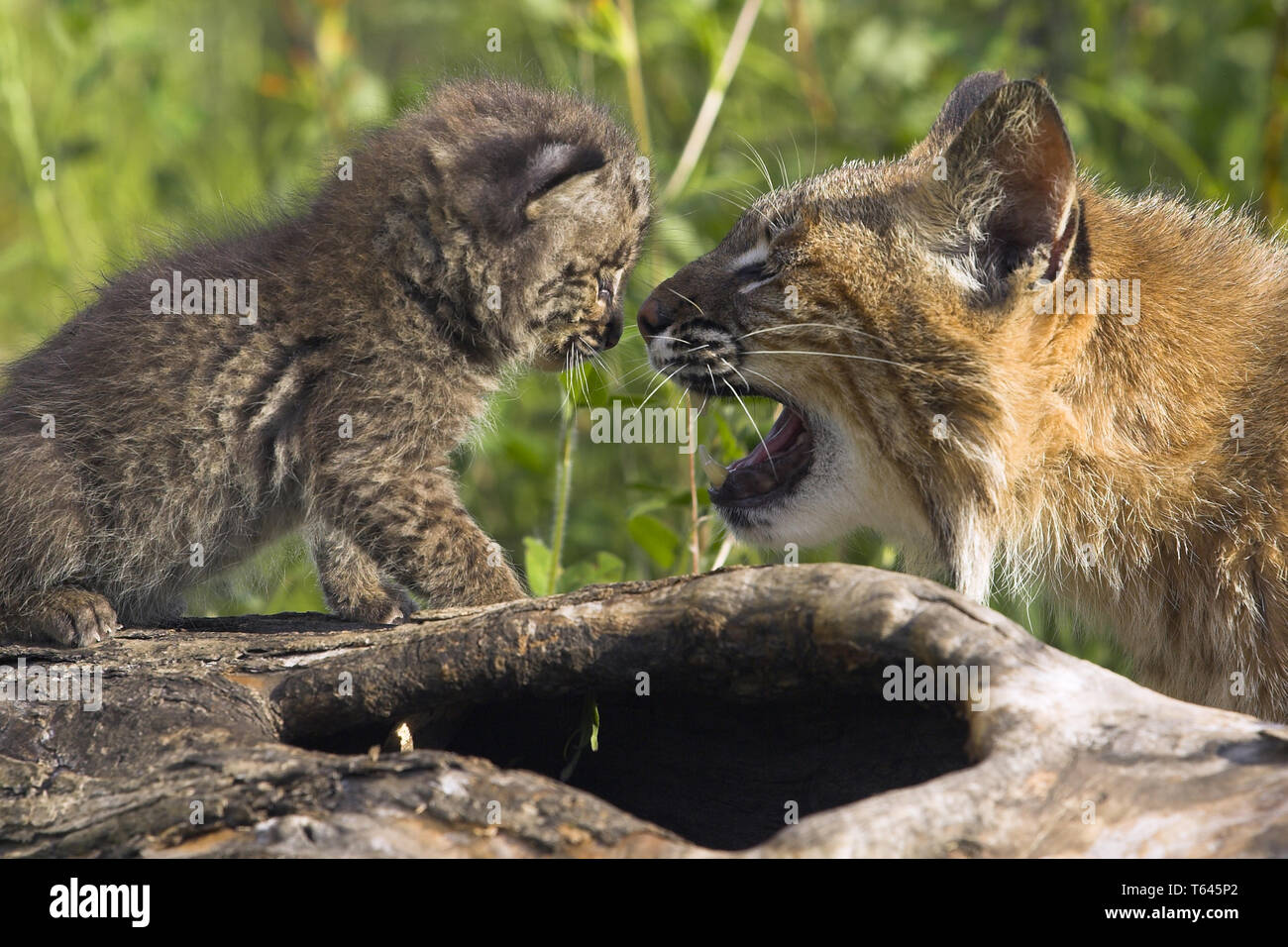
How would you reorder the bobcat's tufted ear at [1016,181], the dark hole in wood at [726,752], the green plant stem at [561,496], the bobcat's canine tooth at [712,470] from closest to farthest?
the dark hole in wood at [726,752] → the bobcat's tufted ear at [1016,181] → the bobcat's canine tooth at [712,470] → the green plant stem at [561,496]

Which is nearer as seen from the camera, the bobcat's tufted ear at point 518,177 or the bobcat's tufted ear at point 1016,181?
the bobcat's tufted ear at point 1016,181

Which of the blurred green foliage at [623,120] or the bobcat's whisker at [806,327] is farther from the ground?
the blurred green foliage at [623,120]

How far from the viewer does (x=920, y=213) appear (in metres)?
3.19

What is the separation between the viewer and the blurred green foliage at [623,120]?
16.3ft

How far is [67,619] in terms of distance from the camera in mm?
3324

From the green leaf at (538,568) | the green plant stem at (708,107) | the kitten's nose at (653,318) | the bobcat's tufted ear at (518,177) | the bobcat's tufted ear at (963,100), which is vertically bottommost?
the green leaf at (538,568)

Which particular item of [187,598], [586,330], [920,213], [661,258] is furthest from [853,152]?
[187,598]

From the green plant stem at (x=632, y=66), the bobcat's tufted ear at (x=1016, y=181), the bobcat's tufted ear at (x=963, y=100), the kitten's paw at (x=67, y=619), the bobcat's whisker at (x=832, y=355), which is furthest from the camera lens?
the green plant stem at (x=632, y=66)

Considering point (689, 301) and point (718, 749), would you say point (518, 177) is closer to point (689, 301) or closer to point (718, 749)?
point (689, 301)

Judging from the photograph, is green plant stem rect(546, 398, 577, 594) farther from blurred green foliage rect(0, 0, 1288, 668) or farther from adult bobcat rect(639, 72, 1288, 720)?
adult bobcat rect(639, 72, 1288, 720)

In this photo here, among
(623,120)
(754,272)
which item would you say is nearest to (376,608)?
(754,272)

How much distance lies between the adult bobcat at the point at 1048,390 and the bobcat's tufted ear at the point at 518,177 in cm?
84

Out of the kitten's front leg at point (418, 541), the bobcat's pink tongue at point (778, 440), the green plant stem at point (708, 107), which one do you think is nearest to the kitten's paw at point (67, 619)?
the kitten's front leg at point (418, 541)

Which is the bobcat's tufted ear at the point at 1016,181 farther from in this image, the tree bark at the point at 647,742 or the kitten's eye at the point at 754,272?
the tree bark at the point at 647,742
